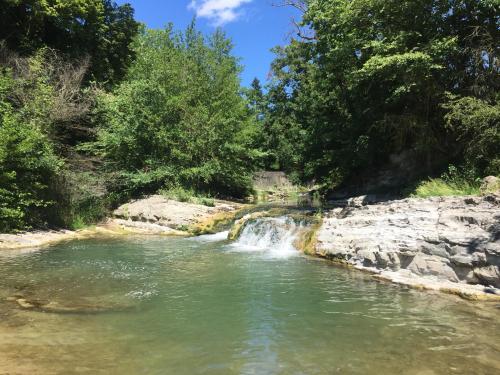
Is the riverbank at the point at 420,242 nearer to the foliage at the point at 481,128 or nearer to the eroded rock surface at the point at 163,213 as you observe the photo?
the foliage at the point at 481,128

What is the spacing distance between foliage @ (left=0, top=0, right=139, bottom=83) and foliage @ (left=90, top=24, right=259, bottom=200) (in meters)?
1.62

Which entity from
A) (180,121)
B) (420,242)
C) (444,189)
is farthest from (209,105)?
(420,242)

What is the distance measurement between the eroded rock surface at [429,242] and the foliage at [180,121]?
12839 millimetres

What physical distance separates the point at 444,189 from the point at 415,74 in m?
4.27

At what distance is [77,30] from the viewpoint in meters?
22.7

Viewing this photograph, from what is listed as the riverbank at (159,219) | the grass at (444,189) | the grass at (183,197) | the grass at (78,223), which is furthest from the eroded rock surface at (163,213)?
the grass at (444,189)

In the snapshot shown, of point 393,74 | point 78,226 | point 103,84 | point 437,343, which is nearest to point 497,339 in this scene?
point 437,343

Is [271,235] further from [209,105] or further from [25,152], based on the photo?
[209,105]

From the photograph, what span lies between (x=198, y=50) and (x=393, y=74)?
49.1 feet

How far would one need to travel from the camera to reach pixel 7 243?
45.6 ft

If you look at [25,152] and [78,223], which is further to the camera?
[78,223]

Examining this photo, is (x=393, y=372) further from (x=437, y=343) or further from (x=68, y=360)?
(x=68, y=360)

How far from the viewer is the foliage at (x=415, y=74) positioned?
14.4 metres

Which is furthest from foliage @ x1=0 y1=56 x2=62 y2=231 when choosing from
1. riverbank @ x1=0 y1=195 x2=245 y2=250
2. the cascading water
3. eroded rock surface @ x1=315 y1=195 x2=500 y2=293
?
eroded rock surface @ x1=315 y1=195 x2=500 y2=293
